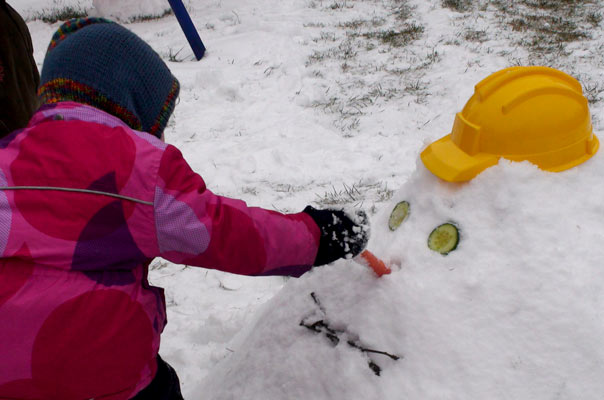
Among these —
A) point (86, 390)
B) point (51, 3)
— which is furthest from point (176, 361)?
point (51, 3)

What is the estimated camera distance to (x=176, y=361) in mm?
2299

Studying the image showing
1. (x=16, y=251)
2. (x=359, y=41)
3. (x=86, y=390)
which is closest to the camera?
(x=16, y=251)

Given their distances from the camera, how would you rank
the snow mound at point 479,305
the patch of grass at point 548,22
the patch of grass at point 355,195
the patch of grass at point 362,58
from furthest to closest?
the patch of grass at point 548,22
the patch of grass at point 362,58
the patch of grass at point 355,195
the snow mound at point 479,305

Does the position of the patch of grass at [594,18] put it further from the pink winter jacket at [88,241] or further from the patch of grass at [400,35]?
the pink winter jacket at [88,241]

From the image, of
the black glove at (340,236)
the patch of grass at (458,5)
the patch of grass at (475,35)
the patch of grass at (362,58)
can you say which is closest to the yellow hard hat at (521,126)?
the black glove at (340,236)

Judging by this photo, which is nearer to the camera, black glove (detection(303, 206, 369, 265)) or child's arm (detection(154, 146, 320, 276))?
child's arm (detection(154, 146, 320, 276))

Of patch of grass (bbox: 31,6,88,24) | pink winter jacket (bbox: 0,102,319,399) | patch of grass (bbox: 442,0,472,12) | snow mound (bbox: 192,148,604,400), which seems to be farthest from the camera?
patch of grass (bbox: 31,6,88,24)

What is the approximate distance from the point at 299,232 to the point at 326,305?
0.44m

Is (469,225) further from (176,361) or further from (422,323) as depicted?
(176,361)

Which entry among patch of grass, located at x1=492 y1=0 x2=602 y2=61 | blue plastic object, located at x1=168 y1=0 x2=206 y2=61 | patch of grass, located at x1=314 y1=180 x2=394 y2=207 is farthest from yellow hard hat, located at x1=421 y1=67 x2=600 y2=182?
blue plastic object, located at x1=168 y1=0 x2=206 y2=61

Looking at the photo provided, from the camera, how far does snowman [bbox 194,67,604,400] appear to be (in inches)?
49.4

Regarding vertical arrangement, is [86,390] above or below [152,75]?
below

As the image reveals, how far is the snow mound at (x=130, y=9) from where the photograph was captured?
276 inches

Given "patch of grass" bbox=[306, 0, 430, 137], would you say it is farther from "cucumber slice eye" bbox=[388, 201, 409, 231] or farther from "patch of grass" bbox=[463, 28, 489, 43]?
"cucumber slice eye" bbox=[388, 201, 409, 231]
